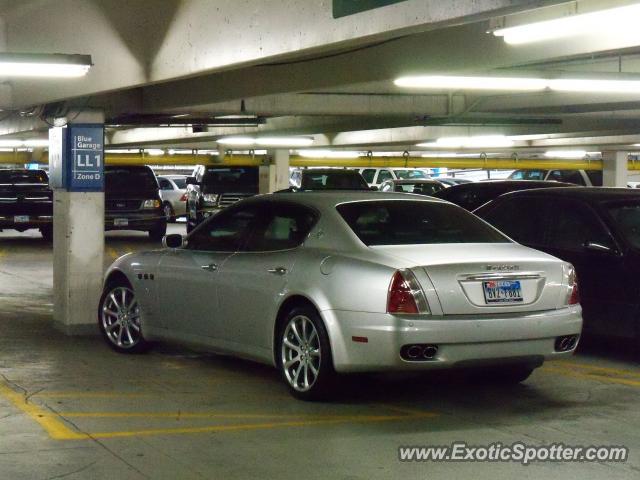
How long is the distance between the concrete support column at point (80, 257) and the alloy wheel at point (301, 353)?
4.07 meters

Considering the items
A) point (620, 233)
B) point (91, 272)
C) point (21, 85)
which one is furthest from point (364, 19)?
point (21, 85)

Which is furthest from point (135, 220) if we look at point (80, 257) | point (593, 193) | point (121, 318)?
point (593, 193)

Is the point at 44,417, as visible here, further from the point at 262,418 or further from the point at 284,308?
the point at 284,308

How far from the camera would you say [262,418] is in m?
7.49

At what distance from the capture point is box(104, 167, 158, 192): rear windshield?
25.8 metres

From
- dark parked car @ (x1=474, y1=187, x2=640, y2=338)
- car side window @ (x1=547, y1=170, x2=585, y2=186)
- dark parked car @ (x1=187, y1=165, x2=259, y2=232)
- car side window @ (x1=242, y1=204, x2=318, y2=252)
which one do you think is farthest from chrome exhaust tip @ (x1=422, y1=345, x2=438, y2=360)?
car side window @ (x1=547, y1=170, x2=585, y2=186)

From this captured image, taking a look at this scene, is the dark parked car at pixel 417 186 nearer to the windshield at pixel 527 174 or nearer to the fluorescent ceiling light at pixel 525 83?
the windshield at pixel 527 174

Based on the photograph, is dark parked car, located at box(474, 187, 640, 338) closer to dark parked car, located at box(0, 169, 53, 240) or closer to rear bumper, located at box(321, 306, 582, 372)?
rear bumper, located at box(321, 306, 582, 372)

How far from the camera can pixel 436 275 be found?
748cm

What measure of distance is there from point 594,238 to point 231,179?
1801 centimetres

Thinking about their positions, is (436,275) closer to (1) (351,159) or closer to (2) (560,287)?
(2) (560,287)

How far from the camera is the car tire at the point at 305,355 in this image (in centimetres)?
774

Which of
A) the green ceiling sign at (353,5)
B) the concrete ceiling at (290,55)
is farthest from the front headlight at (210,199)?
the green ceiling sign at (353,5)

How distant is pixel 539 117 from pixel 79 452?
53.8 feet
